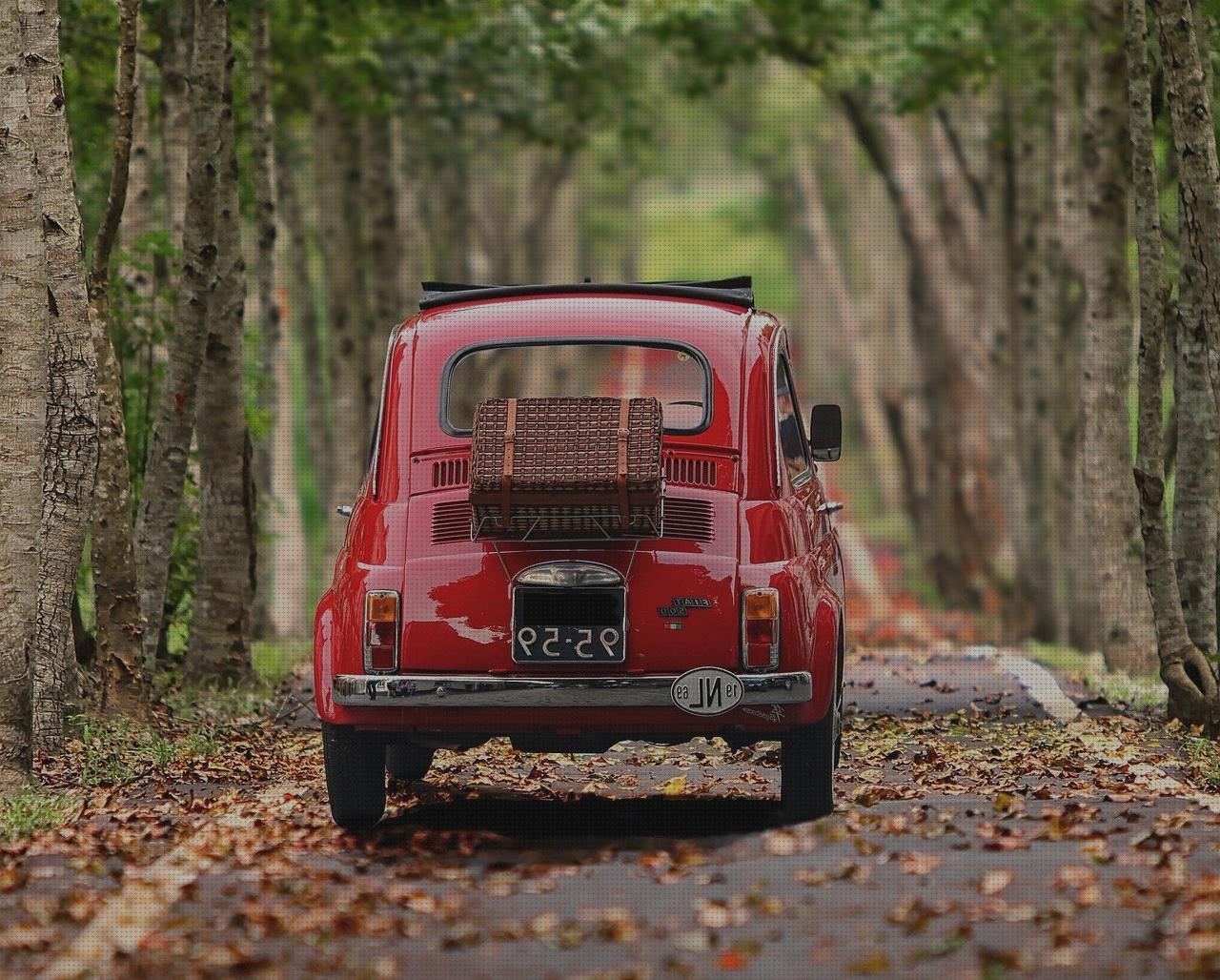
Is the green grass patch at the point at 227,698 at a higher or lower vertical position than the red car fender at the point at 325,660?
lower

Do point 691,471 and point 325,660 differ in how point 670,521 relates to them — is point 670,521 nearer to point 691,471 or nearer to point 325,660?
point 691,471

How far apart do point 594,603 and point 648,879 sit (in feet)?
5.02

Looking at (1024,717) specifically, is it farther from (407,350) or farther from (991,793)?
(407,350)

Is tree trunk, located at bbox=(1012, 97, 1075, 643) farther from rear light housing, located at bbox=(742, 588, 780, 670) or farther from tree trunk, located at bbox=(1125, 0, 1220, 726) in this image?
rear light housing, located at bbox=(742, 588, 780, 670)

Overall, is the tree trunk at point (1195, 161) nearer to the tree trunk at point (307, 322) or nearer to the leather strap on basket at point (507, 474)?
the leather strap on basket at point (507, 474)

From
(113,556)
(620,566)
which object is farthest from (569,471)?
(113,556)

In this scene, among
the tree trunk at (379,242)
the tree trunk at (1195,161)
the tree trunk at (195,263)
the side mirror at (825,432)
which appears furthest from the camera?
the tree trunk at (379,242)

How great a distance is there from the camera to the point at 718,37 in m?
25.7

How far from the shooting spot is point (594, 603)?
9234 millimetres

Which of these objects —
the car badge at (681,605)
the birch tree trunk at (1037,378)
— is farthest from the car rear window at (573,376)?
the birch tree trunk at (1037,378)

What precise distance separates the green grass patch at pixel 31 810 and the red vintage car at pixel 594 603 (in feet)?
4.05

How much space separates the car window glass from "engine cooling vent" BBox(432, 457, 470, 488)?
1.42 meters

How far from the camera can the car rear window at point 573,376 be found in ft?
33.1

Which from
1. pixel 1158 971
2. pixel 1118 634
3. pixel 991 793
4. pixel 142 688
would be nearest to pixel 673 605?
pixel 991 793
